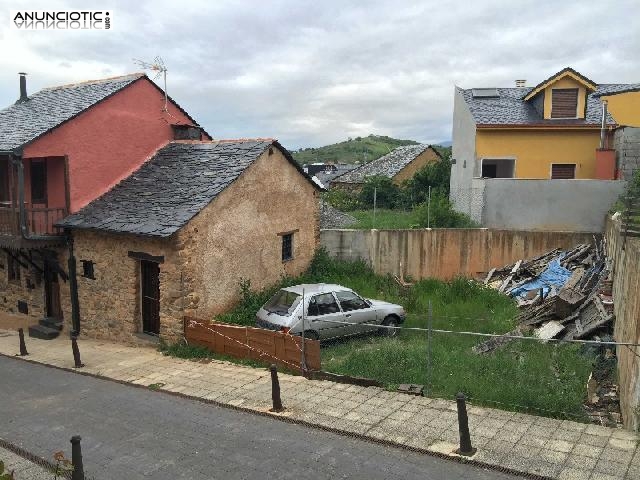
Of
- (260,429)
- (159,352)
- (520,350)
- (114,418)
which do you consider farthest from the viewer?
(159,352)

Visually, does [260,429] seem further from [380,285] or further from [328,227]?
[328,227]

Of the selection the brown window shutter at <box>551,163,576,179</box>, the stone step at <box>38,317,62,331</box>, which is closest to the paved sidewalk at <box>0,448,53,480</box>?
the stone step at <box>38,317,62,331</box>

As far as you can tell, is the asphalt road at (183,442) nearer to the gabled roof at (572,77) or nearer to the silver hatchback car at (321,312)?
the silver hatchback car at (321,312)

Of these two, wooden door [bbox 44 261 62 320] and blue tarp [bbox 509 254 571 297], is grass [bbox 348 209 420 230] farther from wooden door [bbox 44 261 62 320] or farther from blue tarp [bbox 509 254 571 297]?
wooden door [bbox 44 261 62 320]

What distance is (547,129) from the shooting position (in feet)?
75.9

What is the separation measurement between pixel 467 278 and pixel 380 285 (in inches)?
124

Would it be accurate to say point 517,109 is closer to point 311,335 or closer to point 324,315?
point 324,315

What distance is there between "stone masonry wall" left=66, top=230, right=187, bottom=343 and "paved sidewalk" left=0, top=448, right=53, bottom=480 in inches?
212

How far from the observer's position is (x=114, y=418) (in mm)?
9273

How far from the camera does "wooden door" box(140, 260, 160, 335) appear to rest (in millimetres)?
14078

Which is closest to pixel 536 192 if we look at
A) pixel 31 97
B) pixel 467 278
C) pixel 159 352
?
pixel 467 278

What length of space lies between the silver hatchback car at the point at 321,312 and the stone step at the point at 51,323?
23.0 ft

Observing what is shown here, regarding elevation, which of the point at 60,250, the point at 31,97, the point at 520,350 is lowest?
the point at 520,350

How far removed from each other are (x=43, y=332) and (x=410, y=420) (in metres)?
12.2
